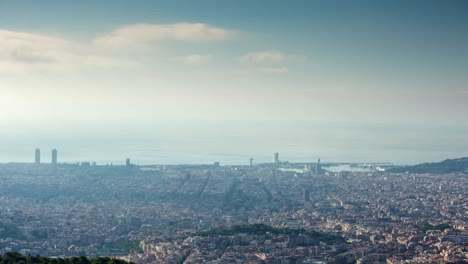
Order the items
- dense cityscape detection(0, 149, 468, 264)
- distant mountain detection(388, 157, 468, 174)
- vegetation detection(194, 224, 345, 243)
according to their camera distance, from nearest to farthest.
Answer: dense cityscape detection(0, 149, 468, 264), vegetation detection(194, 224, 345, 243), distant mountain detection(388, 157, 468, 174)

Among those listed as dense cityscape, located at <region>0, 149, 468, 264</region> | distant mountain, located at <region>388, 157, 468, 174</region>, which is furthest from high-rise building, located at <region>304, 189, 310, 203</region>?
distant mountain, located at <region>388, 157, 468, 174</region>

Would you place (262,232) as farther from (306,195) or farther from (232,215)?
(306,195)

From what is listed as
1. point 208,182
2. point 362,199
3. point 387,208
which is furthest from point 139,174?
point 387,208

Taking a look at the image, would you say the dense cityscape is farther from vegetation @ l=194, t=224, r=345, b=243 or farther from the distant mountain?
the distant mountain

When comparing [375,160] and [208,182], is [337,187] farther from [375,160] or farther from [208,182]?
[375,160]

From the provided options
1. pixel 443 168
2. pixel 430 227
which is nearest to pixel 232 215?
pixel 430 227

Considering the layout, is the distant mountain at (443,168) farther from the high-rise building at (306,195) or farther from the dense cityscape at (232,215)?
the high-rise building at (306,195)

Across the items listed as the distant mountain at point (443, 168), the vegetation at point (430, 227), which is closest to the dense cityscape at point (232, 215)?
the vegetation at point (430, 227)
